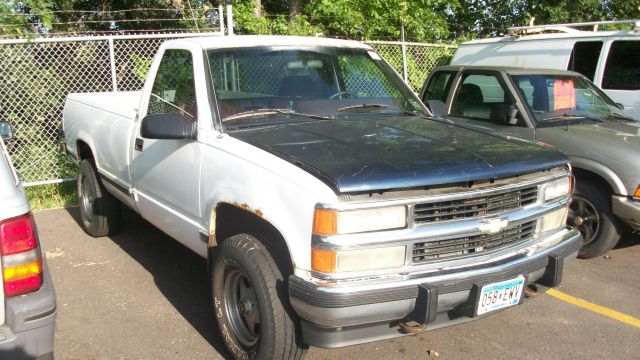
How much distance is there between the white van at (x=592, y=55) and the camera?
7781mm

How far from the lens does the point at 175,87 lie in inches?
169

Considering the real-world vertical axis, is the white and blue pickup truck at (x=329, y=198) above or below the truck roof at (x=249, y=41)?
below

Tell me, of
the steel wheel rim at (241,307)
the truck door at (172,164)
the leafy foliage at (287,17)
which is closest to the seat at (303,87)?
the truck door at (172,164)

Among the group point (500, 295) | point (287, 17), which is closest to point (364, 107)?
point (500, 295)

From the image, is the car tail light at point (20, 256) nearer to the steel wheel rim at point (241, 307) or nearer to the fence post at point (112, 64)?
the steel wheel rim at point (241, 307)

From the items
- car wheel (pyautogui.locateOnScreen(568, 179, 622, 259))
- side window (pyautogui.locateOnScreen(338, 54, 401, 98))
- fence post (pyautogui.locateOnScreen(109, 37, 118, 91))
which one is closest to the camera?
side window (pyautogui.locateOnScreen(338, 54, 401, 98))

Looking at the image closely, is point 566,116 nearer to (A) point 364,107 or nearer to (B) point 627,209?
(B) point 627,209

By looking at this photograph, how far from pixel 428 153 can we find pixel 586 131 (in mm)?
3146

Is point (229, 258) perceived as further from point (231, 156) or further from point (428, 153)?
point (428, 153)

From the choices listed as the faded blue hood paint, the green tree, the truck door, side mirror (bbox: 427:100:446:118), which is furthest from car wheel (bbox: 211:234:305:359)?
the green tree

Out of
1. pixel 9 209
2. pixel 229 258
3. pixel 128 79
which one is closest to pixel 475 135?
pixel 229 258

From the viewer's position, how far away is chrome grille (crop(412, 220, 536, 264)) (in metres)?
2.89

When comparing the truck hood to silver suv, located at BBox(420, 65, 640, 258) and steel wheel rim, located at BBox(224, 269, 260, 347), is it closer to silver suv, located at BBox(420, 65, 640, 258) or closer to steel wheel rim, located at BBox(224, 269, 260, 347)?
silver suv, located at BBox(420, 65, 640, 258)

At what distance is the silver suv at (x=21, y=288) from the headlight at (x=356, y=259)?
4.08 ft
